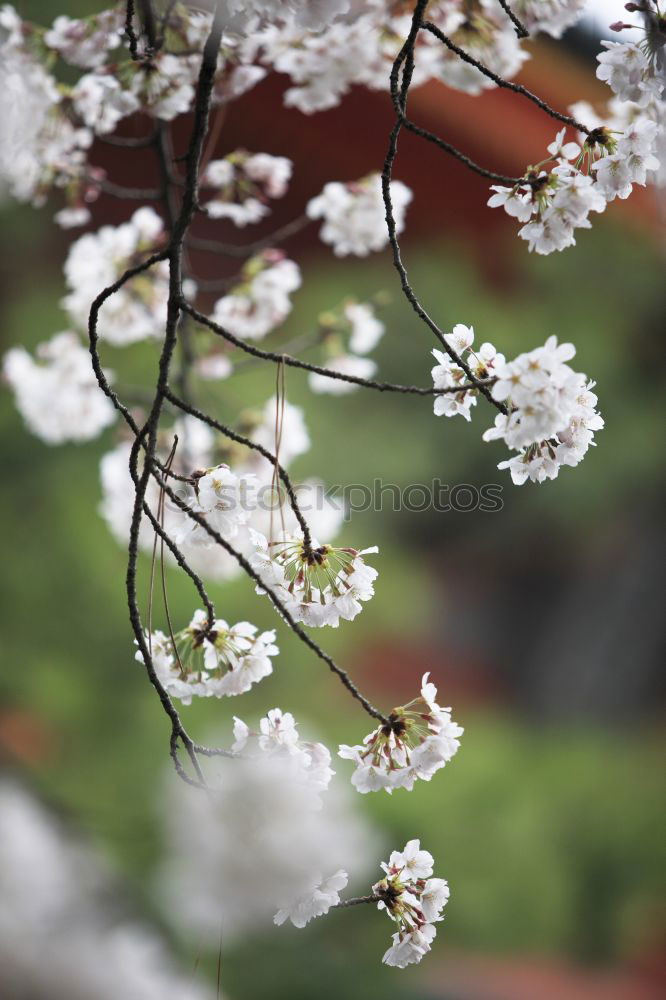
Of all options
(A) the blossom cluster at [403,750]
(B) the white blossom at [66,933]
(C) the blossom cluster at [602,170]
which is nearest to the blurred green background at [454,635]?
(B) the white blossom at [66,933]

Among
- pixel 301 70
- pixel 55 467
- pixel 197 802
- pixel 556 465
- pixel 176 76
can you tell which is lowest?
pixel 197 802

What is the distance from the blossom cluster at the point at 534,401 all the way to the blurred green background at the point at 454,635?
54 centimetres

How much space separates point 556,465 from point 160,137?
45 cm

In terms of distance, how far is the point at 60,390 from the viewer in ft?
3.08

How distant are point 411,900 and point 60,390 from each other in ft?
2.22

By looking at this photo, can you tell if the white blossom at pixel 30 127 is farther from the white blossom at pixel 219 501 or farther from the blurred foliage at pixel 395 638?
the blurred foliage at pixel 395 638

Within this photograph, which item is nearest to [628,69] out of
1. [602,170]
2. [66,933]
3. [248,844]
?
[602,170]

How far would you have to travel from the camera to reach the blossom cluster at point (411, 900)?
1.56 ft

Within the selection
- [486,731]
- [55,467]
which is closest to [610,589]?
[486,731]

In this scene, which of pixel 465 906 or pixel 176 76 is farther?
pixel 465 906

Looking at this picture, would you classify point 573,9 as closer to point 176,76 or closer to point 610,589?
point 176,76

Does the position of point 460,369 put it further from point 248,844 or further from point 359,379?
point 248,844

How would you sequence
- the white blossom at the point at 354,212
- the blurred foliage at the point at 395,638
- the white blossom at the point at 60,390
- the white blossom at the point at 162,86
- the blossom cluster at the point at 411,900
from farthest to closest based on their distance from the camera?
the blurred foliage at the point at 395,638
the white blossom at the point at 60,390
the white blossom at the point at 354,212
the white blossom at the point at 162,86
the blossom cluster at the point at 411,900

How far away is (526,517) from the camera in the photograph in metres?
2.64
